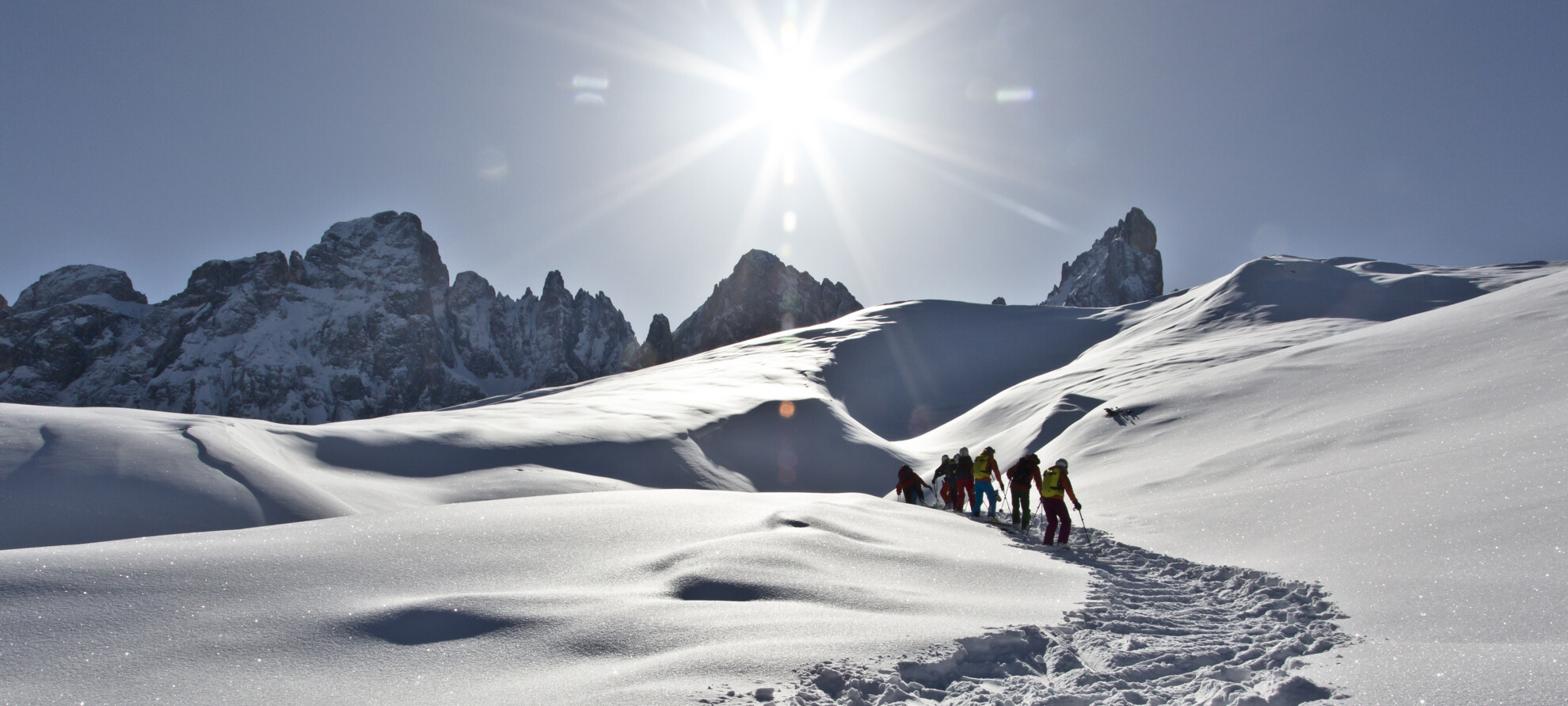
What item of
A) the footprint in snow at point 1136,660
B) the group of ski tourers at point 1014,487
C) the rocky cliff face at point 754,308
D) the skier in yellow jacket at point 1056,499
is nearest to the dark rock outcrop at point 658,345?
the rocky cliff face at point 754,308

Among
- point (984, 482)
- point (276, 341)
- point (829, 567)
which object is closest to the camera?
point (829, 567)

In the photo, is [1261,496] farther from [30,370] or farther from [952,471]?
[30,370]

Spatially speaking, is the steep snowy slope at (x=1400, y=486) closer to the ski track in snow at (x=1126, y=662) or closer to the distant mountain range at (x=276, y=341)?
the ski track in snow at (x=1126, y=662)

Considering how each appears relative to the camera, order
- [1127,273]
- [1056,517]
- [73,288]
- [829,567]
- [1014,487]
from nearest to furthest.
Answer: [829,567] → [1056,517] → [1014,487] → [1127,273] → [73,288]

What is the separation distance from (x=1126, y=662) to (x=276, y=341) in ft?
720

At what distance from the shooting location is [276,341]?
17538 cm

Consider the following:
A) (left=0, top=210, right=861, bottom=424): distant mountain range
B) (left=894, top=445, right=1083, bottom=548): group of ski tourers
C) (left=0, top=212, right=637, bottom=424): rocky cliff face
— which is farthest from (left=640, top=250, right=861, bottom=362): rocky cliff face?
(left=894, top=445, right=1083, bottom=548): group of ski tourers

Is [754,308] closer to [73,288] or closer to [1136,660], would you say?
[1136,660]

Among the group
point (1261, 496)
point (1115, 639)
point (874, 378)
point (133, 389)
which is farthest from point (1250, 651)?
point (133, 389)

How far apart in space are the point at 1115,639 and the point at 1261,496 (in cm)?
625

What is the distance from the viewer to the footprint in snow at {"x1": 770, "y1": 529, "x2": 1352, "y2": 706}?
12.5ft

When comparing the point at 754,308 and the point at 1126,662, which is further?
the point at 754,308

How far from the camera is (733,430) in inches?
1085

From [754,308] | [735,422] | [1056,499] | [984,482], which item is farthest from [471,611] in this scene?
[754,308]
